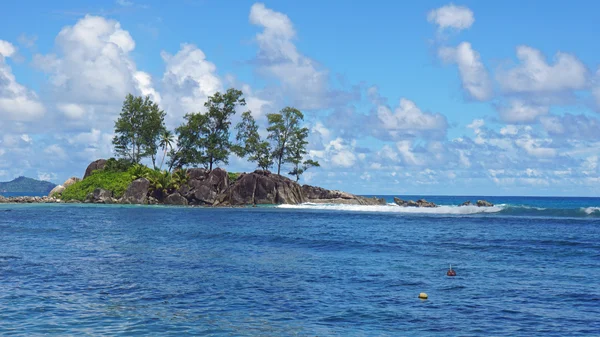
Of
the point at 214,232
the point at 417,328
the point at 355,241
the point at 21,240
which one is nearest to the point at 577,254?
the point at 355,241

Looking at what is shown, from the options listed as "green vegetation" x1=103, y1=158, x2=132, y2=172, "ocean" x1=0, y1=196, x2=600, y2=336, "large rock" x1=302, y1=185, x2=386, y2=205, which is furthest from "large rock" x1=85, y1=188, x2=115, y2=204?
"ocean" x1=0, y1=196, x2=600, y2=336

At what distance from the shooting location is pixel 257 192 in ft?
392

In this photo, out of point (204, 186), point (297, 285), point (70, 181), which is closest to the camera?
point (297, 285)

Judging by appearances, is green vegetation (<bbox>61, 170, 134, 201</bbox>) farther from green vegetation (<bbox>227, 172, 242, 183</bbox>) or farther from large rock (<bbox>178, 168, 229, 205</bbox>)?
green vegetation (<bbox>227, 172, 242, 183</bbox>)

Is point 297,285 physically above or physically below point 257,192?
below

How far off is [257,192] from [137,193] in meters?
25.0

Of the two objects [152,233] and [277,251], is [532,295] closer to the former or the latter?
[277,251]

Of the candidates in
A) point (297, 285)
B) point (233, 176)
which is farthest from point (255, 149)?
point (297, 285)

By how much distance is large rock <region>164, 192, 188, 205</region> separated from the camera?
11612 centimetres

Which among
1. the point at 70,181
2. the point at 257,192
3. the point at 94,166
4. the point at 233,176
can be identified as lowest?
the point at 257,192

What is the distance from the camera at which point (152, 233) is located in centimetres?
5416

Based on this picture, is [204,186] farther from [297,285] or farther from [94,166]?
[297,285]

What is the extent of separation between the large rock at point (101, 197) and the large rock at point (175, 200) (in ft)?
40.9

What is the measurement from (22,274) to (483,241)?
118ft
